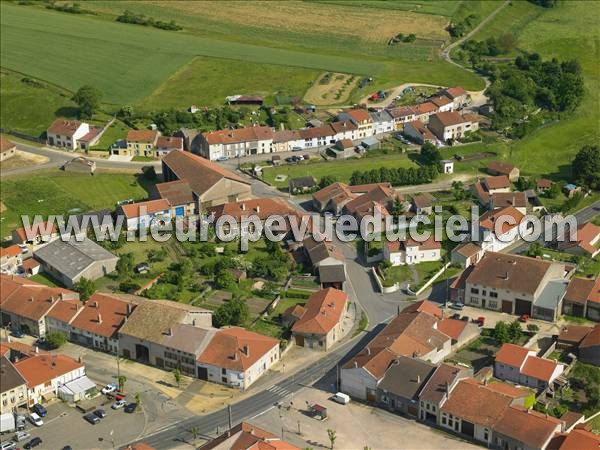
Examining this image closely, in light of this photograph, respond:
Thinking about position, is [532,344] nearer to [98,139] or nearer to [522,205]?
[522,205]

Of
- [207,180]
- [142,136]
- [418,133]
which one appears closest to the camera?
[207,180]

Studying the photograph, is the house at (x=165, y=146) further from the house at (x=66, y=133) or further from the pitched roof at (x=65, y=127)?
the pitched roof at (x=65, y=127)

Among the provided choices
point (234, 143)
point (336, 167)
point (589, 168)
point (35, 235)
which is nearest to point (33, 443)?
point (35, 235)

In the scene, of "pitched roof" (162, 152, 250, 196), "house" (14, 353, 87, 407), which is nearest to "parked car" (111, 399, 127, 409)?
"house" (14, 353, 87, 407)

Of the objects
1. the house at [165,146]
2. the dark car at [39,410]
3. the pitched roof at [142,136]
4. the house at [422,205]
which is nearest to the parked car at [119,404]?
the dark car at [39,410]

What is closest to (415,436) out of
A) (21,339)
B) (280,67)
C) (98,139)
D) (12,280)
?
(21,339)

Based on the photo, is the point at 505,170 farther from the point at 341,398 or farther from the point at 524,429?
the point at 524,429

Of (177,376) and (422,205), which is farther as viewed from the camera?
(422,205)
